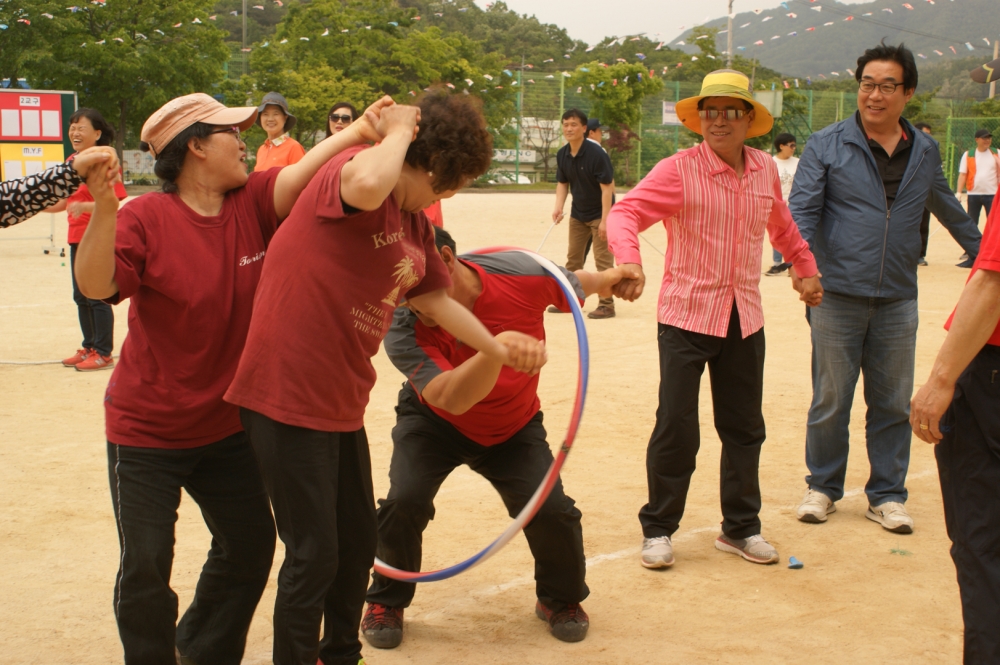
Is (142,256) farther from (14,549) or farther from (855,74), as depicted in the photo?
(855,74)

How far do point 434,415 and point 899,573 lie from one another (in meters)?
2.42

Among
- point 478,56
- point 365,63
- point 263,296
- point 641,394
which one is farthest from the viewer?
point 478,56

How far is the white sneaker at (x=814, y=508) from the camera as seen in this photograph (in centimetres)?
527

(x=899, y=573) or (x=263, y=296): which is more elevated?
(x=263, y=296)

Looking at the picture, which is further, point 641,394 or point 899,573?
point 641,394

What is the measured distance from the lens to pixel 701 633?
3996 mm

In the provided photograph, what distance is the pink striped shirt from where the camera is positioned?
15.1ft

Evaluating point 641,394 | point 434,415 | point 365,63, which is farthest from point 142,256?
point 365,63

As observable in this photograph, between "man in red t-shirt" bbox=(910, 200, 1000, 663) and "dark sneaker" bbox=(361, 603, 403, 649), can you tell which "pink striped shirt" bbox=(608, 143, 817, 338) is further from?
"dark sneaker" bbox=(361, 603, 403, 649)

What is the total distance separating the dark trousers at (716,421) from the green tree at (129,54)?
3024 cm

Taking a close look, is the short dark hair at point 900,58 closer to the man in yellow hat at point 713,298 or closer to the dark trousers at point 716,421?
the man in yellow hat at point 713,298

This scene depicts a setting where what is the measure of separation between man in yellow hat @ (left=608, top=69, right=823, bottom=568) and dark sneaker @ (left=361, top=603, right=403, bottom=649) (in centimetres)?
133

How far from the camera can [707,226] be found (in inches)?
182

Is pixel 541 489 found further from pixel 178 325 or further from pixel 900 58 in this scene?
pixel 900 58
